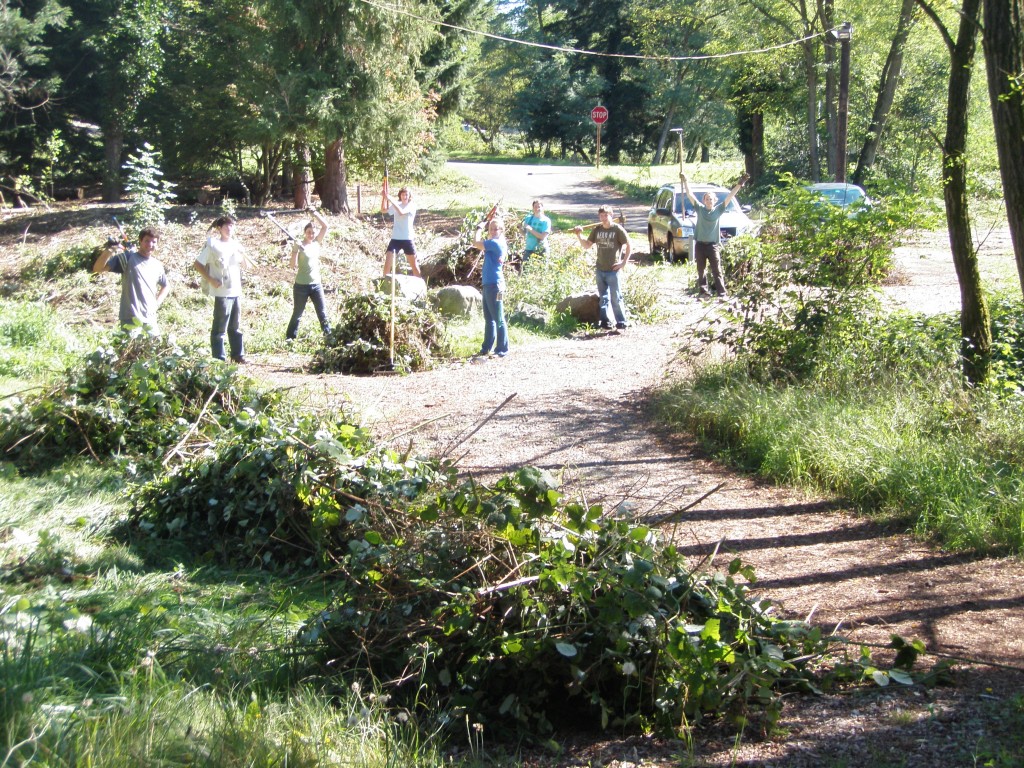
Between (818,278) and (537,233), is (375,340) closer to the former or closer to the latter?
(818,278)

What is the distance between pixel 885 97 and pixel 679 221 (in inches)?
588

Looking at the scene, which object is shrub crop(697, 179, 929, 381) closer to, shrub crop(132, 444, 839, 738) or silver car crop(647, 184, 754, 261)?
shrub crop(132, 444, 839, 738)

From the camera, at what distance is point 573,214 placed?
3186cm

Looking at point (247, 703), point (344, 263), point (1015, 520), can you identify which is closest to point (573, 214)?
point (344, 263)

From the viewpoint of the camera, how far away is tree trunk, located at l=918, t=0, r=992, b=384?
834cm

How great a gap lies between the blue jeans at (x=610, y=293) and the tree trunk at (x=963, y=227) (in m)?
5.86

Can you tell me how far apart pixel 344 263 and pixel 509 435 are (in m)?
10.6

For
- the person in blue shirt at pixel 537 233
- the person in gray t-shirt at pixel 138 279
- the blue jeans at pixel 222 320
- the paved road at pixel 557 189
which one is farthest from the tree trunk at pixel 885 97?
the person in gray t-shirt at pixel 138 279

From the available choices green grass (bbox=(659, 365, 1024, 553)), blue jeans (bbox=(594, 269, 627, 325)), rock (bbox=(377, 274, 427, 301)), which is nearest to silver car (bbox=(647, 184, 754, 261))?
blue jeans (bbox=(594, 269, 627, 325))

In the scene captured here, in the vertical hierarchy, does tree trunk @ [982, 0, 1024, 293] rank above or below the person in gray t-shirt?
above

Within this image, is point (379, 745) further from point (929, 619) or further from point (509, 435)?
point (509, 435)

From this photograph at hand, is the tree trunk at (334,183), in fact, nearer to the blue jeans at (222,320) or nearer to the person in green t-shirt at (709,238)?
the person in green t-shirt at (709,238)

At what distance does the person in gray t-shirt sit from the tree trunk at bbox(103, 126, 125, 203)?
64.4 feet

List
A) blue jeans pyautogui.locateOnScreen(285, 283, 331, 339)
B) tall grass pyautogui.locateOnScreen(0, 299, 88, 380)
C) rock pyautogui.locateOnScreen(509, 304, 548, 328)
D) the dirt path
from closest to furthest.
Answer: the dirt path → tall grass pyautogui.locateOnScreen(0, 299, 88, 380) → blue jeans pyautogui.locateOnScreen(285, 283, 331, 339) → rock pyautogui.locateOnScreen(509, 304, 548, 328)
